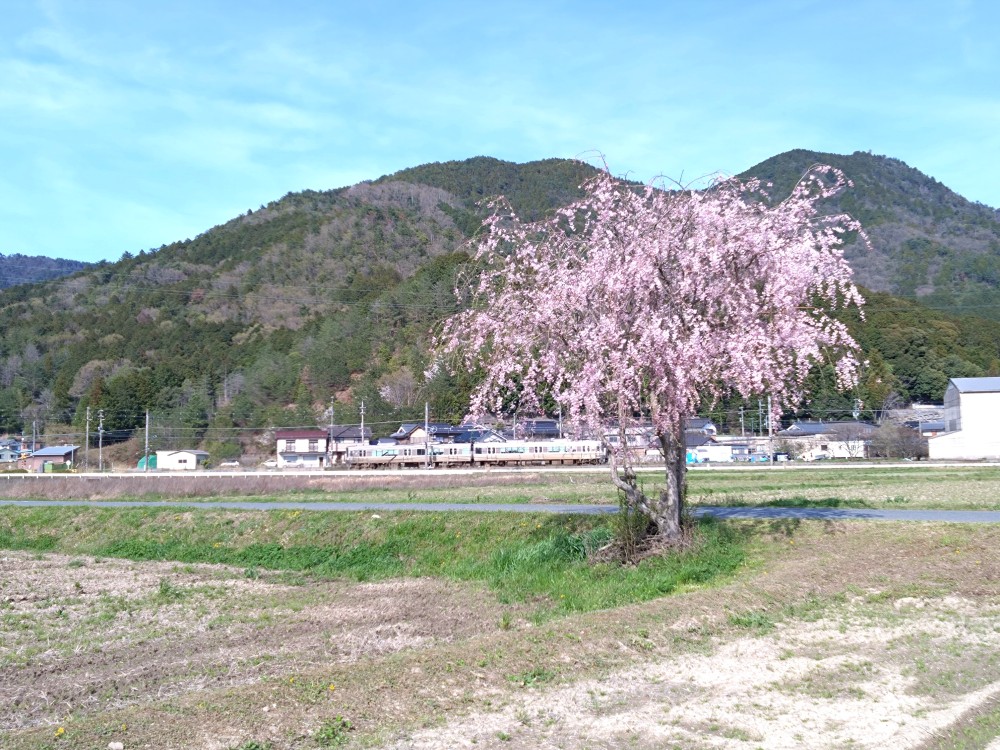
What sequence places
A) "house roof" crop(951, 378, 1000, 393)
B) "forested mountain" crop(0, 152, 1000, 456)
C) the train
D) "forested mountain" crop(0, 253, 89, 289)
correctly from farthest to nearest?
"forested mountain" crop(0, 253, 89, 289), "forested mountain" crop(0, 152, 1000, 456), the train, "house roof" crop(951, 378, 1000, 393)

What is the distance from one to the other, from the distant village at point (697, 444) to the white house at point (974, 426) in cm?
7

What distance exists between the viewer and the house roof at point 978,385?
65000 millimetres

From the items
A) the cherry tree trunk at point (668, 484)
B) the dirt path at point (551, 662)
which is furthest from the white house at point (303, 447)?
the cherry tree trunk at point (668, 484)

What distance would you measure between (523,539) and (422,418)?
220 feet

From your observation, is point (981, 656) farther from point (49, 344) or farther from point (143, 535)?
point (49, 344)

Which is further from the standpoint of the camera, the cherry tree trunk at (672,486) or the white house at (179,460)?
the white house at (179,460)

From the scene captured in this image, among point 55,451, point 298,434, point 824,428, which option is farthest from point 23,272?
point 824,428

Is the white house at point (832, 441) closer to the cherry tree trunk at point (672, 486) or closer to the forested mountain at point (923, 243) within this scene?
the forested mountain at point (923, 243)

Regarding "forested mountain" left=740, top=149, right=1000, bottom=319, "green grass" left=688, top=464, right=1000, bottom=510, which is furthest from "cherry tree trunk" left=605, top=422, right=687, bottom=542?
"forested mountain" left=740, top=149, right=1000, bottom=319

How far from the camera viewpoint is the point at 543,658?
917cm

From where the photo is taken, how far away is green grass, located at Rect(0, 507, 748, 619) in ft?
46.3

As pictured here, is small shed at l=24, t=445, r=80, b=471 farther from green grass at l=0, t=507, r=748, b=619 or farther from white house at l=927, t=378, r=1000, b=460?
white house at l=927, t=378, r=1000, b=460

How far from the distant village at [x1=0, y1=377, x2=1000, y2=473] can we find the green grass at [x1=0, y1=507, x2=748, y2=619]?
99.7 ft

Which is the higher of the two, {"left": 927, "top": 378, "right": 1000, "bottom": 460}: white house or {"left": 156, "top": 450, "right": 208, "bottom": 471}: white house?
{"left": 927, "top": 378, "right": 1000, "bottom": 460}: white house
